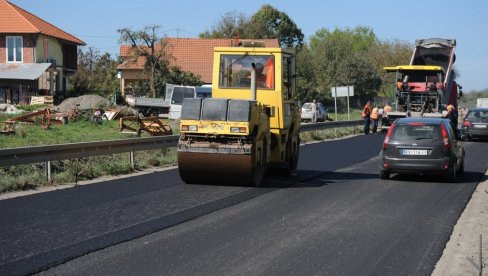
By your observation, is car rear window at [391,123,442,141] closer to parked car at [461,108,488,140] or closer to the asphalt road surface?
the asphalt road surface

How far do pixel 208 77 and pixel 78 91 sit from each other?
1384cm

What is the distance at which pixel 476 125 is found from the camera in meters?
31.1

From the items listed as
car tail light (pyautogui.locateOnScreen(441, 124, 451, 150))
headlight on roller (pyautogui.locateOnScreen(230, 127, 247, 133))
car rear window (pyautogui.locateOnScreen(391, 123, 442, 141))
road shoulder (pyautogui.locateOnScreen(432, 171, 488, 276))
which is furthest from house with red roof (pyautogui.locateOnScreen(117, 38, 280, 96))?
road shoulder (pyautogui.locateOnScreen(432, 171, 488, 276))

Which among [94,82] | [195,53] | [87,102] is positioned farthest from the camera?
[195,53]

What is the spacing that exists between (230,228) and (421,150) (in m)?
7.24

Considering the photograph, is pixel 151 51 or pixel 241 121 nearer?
pixel 241 121

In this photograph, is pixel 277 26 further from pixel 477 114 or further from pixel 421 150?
pixel 421 150

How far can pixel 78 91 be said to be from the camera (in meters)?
55.6

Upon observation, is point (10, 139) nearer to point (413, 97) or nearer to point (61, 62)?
point (413, 97)

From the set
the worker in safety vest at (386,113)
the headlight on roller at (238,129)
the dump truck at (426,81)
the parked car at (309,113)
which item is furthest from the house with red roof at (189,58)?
the headlight on roller at (238,129)

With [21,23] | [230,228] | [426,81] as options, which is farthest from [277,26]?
[230,228]

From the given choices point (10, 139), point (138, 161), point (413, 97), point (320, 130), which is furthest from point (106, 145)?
point (413, 97)

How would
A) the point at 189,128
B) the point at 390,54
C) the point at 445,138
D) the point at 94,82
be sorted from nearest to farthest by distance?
the point at 189,128
the point at 445,138
the point at 94,82
the point at 390,54

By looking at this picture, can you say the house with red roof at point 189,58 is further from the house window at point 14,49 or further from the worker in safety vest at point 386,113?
the worker in safety vest at point 386,113
